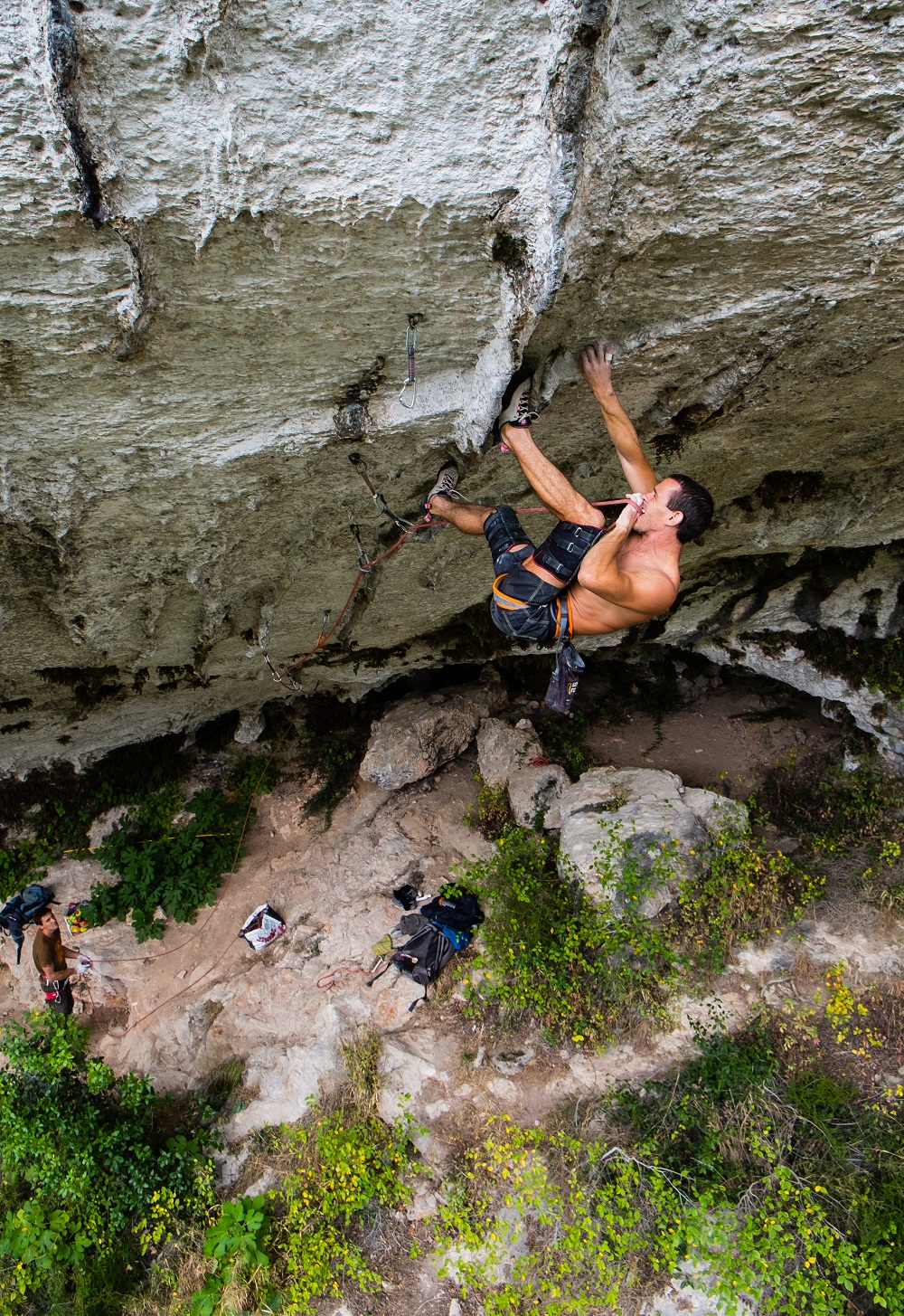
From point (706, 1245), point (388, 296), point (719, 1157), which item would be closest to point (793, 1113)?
point (719, 1157)

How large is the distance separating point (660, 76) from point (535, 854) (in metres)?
5.51

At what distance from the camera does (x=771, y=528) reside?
522 cm

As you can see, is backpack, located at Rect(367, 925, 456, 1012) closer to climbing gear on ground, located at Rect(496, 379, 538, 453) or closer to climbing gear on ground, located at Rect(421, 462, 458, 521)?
climbing gear on ground, located at Rect(421, 462, 458, 521)

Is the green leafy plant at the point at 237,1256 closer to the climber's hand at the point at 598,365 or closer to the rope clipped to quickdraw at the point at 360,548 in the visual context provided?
the rope clipped to quickdraw at the point at 360,548

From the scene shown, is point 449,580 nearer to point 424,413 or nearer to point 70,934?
point 424,413

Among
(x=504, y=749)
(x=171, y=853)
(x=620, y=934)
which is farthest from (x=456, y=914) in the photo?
(x=171, y=853)

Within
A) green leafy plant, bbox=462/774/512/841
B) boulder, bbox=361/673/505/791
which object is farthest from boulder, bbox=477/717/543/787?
boulder, bbox=361/673/505/791

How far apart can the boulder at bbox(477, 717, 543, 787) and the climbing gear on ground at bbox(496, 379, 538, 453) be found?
456cm

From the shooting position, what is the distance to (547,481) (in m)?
2.87

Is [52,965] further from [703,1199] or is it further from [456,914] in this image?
[703,1199]

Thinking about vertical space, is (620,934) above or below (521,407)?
below

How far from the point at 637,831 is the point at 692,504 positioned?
3661 millimetres

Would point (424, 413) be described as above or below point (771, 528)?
above

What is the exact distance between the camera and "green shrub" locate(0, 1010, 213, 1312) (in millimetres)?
5215
